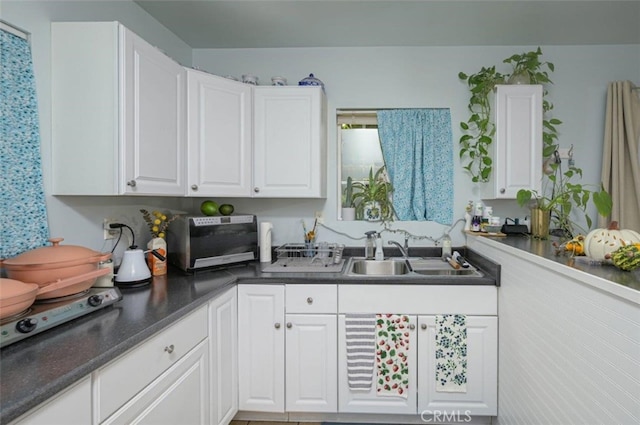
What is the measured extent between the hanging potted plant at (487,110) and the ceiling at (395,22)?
0.64ft

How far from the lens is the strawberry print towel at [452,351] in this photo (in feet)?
6.19

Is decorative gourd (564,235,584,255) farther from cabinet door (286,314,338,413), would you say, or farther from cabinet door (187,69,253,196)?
cabinet door (187,69,253,196)

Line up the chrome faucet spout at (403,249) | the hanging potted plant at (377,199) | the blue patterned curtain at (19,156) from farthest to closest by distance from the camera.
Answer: the hanging potted plant at (377,199) < the chrome faucet spout at (403,249) < the blue patterned curtain at (19,156)

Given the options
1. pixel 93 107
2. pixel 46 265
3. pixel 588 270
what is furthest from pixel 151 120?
pixel 588 270

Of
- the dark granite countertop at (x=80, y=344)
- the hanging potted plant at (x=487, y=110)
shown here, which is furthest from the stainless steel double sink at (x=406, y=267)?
the dark granite countertop at (x=80, y=344)

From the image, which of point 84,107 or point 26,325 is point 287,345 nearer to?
point 26,325

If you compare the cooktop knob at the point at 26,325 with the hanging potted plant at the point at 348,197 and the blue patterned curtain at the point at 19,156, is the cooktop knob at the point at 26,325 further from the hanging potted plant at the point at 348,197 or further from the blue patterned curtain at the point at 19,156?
the hanging potted plant at the point at 348,197

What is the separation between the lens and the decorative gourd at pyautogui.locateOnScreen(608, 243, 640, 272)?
1035mm

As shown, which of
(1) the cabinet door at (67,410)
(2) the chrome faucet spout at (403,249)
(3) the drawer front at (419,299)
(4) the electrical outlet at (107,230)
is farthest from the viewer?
(2) the chrome faucet spout at (403,249)

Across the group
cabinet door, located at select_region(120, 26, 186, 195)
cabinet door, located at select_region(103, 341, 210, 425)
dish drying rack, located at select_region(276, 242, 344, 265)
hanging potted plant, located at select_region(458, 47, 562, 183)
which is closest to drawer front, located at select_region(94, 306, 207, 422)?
cabinet door, located at select_region(103, 341, 210, 425)

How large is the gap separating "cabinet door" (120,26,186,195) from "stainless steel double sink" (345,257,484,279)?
3.94 ft

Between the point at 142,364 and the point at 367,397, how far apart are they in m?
1.33

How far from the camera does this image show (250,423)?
2.03 m

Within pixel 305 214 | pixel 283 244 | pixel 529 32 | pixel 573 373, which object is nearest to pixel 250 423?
pixel 283 244
